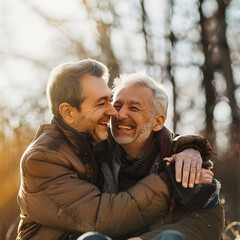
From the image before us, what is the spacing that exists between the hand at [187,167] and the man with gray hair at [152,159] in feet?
0.03

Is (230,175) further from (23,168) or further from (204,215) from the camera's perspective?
(23,168)

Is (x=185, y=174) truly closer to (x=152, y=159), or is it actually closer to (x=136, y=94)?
(x=152, y=159)

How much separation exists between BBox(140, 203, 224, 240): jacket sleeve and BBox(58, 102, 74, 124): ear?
1.13 m

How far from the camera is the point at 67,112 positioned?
114 inches

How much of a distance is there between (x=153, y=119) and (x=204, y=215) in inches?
41.6

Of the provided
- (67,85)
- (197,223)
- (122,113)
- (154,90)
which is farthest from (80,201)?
(154,90)

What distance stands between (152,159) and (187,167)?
0.56 metres

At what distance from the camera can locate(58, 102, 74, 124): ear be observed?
113 inches

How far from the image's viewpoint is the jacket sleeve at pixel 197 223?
97.0 inches

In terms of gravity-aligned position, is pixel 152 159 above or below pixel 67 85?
below

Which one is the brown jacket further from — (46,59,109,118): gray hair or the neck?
the neck

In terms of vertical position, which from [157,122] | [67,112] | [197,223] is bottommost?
[197,223]

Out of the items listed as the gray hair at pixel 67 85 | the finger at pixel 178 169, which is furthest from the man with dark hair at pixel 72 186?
the finger at pixel 178 169

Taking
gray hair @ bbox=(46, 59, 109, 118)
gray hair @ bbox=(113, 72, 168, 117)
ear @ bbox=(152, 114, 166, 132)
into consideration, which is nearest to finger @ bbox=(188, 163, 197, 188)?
ear @ bbox=(152, 114, 166, 132)
